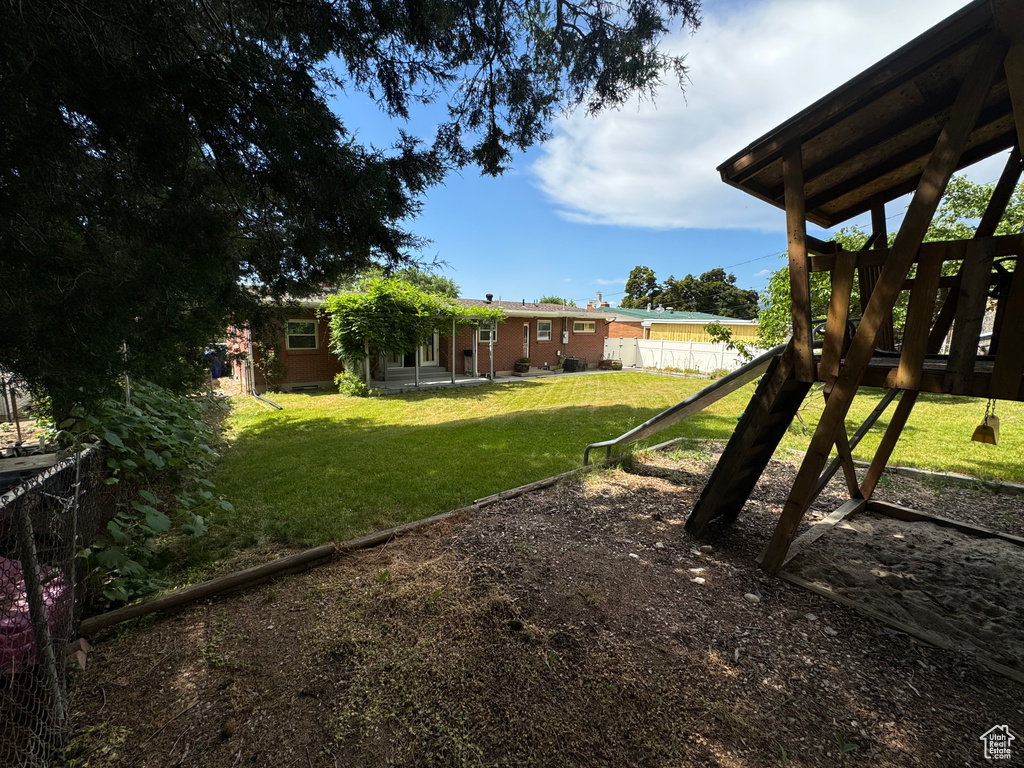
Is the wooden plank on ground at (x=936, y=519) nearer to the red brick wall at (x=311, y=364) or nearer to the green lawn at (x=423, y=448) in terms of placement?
the green lawn at (x=423, y=448)

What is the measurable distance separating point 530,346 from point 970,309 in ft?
58.1

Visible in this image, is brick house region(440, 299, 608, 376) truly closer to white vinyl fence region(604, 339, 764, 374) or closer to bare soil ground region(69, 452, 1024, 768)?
white vinyl fence region(604, 339, 764, 374)

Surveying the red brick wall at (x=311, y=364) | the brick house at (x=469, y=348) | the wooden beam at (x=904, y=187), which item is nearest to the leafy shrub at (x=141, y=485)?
the wooden beam at (x=904, y=187)

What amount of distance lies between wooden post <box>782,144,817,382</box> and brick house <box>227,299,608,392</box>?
1061cm

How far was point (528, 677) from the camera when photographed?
204 centimetres

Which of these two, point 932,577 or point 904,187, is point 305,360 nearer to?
point 904,187

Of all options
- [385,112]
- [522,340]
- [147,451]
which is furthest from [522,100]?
[522,340]

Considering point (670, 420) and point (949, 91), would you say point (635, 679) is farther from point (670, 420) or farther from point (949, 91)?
point (949, 91)

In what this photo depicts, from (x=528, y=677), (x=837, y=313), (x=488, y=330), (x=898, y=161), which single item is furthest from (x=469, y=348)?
(x=528, y=677)

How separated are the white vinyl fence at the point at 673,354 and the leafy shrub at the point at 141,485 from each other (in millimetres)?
18252

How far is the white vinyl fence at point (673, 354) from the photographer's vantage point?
18953mm

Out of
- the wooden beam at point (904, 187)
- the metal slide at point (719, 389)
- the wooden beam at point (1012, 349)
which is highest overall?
the wooden beam at point (904, 187)

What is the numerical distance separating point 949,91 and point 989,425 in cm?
320

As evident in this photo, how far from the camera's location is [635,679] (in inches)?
79.4
